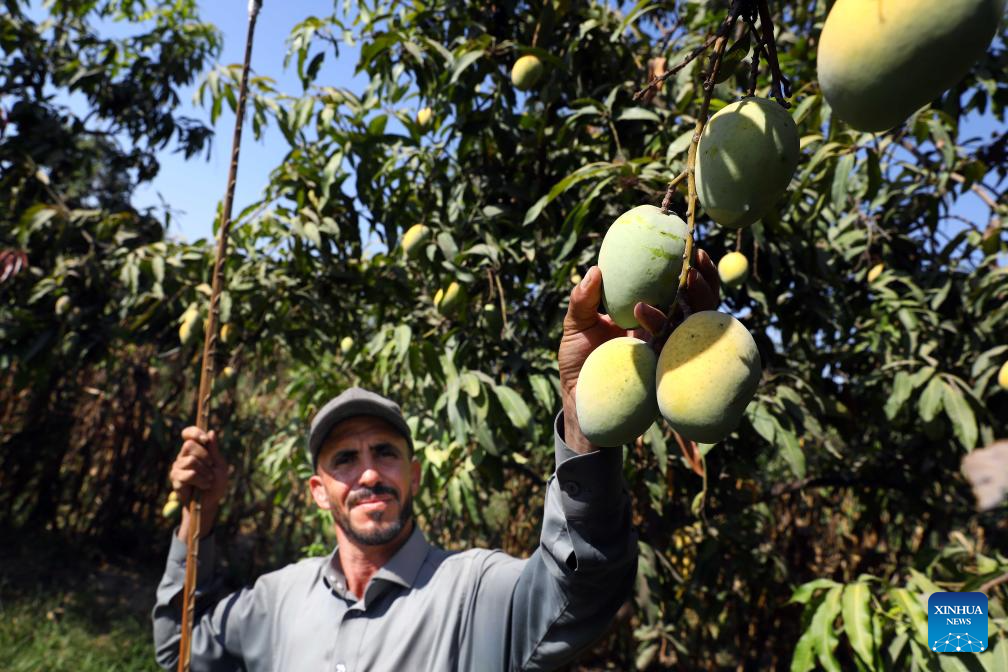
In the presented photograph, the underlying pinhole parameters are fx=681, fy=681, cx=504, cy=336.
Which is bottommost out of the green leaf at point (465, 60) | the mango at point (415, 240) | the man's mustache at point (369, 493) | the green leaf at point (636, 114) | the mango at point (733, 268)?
the man's mustache at point (369, 493)

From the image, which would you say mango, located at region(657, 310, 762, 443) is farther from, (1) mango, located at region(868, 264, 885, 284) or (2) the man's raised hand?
(1) mango, located at region(868, 264, 885, 284)

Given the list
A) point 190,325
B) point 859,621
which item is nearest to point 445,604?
point 859,621

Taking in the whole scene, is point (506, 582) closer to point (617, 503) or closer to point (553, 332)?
point (617, 503)

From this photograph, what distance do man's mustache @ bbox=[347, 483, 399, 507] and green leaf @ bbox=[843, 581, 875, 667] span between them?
118 cm

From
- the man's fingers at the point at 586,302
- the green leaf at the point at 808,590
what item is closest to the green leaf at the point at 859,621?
the green leaf at the point at 808,590

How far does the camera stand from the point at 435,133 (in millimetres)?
2457

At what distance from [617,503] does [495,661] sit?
0.54 metres

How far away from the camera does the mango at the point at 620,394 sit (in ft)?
2.02

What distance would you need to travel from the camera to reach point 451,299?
209 cm

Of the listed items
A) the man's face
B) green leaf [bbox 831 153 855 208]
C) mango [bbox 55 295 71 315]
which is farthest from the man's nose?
mango [bbox 55 295 71 315]

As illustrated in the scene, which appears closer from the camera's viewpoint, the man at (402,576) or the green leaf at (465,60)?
the man at (402,576)

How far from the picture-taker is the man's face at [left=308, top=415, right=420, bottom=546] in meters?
1.70

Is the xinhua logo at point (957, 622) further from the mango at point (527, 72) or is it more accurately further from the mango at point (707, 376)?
the mango at point (527, 72)

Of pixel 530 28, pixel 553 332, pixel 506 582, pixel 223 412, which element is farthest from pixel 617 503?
pixel 223 412
